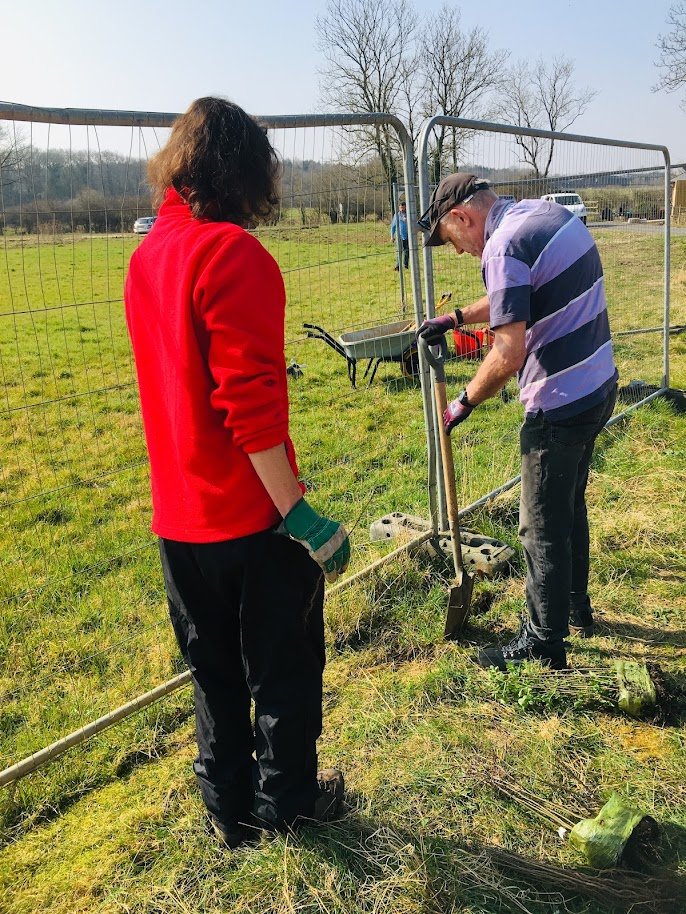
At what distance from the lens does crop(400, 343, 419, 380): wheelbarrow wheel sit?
303 inches

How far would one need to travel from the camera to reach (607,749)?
265cm

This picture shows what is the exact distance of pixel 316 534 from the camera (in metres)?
Answer: 1.82

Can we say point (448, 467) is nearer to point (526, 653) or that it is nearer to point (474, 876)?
point (526, 653)

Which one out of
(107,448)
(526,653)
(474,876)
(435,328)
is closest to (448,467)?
(435,328)

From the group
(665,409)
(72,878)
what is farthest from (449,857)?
(665,409)

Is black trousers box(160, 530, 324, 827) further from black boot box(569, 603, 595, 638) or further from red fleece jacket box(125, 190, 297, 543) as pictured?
black boot box(569, 603, 595, 638)

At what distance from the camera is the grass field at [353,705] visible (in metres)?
2.18

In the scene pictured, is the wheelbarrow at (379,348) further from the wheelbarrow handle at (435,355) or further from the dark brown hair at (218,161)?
the dark brown hair at (218,161)

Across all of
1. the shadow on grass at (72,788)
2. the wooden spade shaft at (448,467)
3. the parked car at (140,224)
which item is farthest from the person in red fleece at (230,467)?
the wooden spade shaft at (448,467)

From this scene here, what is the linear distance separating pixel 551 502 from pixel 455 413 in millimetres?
522

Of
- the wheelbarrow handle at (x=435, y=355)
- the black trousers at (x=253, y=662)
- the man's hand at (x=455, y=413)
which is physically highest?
the wheelbarrow handle at (x=435, y=355)

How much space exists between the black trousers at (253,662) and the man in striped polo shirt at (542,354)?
1.18m

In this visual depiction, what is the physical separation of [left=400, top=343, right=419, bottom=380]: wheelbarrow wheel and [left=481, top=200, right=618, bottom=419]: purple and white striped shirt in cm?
472

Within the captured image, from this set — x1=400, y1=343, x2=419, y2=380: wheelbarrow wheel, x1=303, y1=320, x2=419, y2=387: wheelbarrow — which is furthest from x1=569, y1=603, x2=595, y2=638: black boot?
x1=400, y1=343, x2=419, y2=380: wheelbarrow wheel
